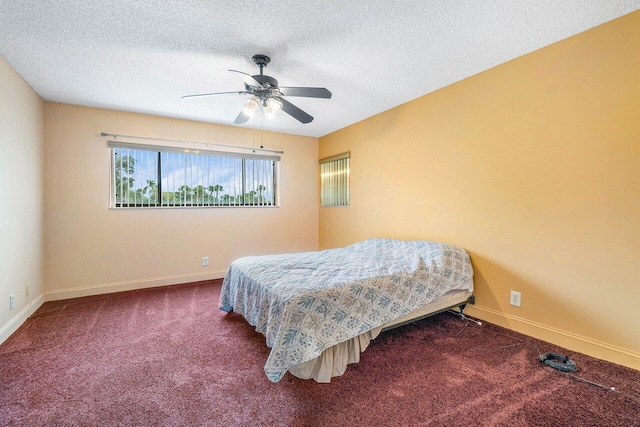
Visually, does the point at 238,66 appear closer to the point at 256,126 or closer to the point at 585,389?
the point at 256,126

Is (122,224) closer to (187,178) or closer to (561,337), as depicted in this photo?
(187,178)

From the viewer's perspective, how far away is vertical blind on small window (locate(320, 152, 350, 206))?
4648 millimetres

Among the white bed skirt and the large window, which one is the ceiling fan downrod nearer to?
the large window

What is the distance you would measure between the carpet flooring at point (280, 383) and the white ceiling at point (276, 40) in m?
2.47

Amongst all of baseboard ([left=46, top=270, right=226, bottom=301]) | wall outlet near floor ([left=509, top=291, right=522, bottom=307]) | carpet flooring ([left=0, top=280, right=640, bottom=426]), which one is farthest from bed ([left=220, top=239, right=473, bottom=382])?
baseboard ([left=46, top=270, right=226, bottom=301])

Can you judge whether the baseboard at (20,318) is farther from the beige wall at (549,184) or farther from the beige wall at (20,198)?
the beige wall at (549,184)

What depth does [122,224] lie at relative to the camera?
3777 mm

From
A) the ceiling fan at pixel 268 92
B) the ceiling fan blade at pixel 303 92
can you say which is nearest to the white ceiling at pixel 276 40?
the ceiling fan at pixel 268 92

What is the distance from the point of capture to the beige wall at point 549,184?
198cm

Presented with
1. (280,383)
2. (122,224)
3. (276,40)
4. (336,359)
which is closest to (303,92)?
(276,40)

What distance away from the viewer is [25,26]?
2012 millimetres

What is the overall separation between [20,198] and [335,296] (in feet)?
10.7

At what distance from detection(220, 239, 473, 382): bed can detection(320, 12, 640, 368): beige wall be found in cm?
43

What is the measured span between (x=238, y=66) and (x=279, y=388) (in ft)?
8.73
